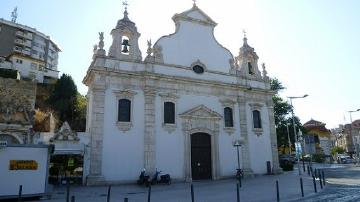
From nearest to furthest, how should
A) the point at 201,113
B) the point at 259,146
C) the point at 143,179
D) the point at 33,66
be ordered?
1. the point at 143,179
2. the point at 201,113
3. the point at 259,146
4. the point at 33,66

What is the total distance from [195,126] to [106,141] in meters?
6.83

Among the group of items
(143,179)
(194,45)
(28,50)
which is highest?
(28,50)

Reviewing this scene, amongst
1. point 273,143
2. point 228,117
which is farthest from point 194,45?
point 273,143

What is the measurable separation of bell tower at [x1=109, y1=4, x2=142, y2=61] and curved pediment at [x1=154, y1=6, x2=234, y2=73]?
68.4 inches

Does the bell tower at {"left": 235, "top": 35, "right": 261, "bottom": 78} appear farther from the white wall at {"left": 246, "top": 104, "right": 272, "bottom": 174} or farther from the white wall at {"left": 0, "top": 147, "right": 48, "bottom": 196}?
the white wall at {"left": 0, "top": 147, "right": 48, "bottom": 196}

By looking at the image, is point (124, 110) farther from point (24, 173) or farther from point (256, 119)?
point (256, 119)

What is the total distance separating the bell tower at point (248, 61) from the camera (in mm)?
28228

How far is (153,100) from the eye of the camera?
22.0 m

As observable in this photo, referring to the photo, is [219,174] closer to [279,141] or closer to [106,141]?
[106,141]

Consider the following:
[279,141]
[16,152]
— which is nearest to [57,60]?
[279,141]

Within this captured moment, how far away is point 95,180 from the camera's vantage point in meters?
18.7

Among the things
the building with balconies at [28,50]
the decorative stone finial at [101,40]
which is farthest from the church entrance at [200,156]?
the building with balconies at [28,50]

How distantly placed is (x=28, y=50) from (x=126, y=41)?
51802 millimetres

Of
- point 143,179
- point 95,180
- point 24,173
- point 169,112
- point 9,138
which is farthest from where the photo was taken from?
point 9,138
